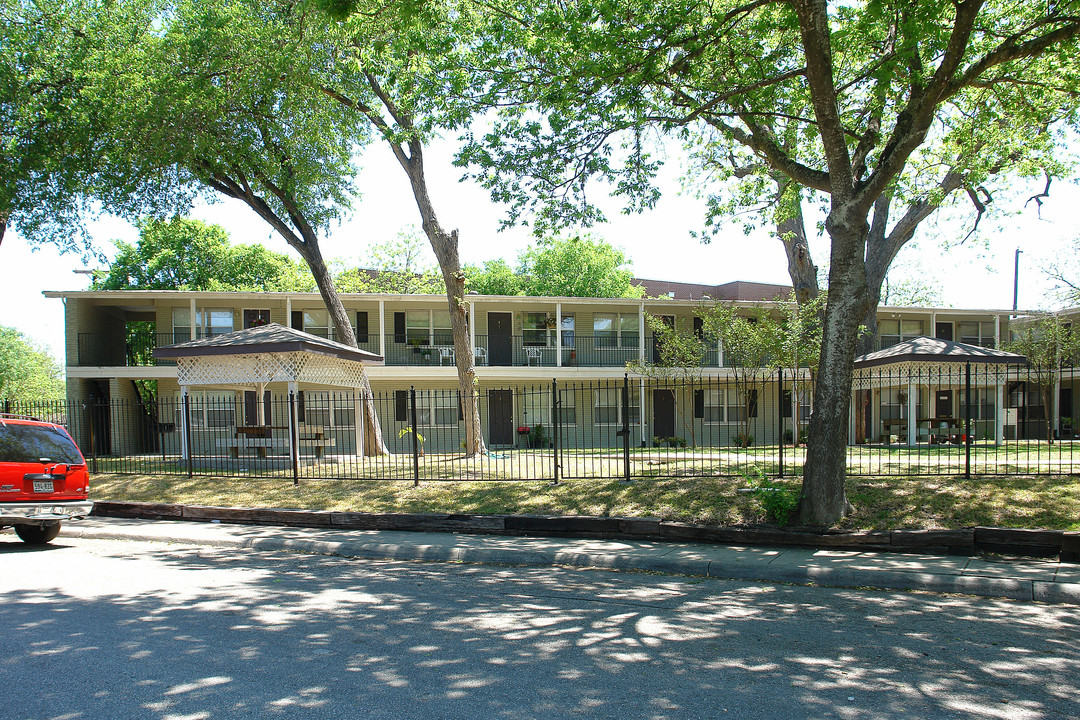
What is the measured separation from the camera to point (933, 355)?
22359 millimetres

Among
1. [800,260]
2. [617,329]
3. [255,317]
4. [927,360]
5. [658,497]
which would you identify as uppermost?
[800,260]

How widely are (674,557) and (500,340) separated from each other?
20.9 metres

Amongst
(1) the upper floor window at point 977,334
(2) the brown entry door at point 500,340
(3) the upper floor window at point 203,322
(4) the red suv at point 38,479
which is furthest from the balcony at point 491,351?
(4) the red suv at point 38,479

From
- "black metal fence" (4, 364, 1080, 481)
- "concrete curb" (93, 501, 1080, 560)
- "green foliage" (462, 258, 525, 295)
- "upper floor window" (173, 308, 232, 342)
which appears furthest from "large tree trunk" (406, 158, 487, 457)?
"green foliage" (462, 258, 525, 295)

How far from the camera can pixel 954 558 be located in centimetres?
877

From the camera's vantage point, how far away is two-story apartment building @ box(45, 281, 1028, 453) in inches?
1057

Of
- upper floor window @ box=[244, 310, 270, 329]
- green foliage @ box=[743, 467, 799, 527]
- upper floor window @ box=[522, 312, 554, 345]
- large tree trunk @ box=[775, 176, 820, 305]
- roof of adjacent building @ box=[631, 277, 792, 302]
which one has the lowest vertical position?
green foliage @ box=[743, 467, 799, 527]

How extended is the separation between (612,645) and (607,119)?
943 centimetres

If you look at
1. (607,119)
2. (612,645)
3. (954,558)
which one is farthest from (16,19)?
(954,558)

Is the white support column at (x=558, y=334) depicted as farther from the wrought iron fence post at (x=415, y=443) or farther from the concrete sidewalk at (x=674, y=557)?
the concrete sidewalk at (x=674, y=557)

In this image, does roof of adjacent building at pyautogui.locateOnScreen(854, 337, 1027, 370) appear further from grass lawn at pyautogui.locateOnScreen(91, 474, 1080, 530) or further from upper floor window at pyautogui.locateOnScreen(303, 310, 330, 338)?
upper floor window at pyautogui.locateOnScreen(303, 310, 330, 338)

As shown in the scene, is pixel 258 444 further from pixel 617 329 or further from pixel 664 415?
pixel 664 415

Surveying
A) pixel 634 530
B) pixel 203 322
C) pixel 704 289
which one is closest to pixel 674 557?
pixel 634 530

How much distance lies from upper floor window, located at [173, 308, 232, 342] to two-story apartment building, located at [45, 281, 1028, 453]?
1.5 inches
